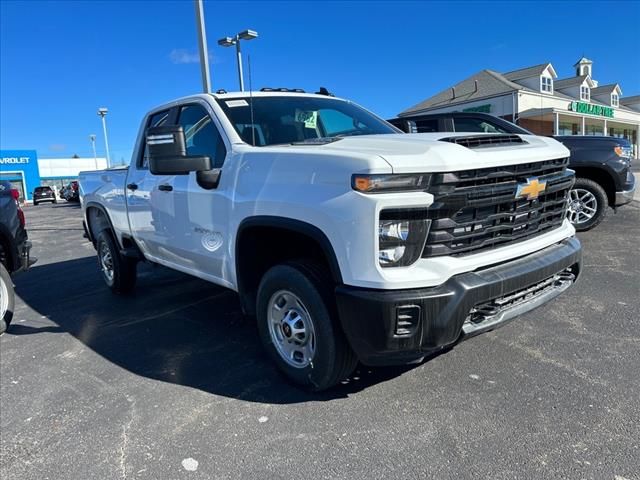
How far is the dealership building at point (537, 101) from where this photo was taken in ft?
99.9

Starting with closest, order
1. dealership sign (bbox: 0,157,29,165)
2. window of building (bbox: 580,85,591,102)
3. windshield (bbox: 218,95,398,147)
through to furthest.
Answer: windshield (bbox: 218,95,398,147), window of building (bbox: 580,85,591,102), dealership sign (bbox: 0,157,29,165)

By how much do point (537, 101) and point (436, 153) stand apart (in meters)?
33.7

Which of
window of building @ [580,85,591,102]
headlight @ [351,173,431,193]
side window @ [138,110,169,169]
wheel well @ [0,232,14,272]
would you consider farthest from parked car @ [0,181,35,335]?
window of building @ [580,85,591,102]

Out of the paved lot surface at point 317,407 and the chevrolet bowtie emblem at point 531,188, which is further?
the chevrolet bowtie emblem at point 531,188

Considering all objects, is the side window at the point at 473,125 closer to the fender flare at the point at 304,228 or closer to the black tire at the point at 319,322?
the fender flare at the point at 304,228

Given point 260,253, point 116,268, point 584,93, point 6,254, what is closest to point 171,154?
point 260,253

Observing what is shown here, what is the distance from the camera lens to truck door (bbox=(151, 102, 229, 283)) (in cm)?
355

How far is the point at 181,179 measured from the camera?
3938 mm

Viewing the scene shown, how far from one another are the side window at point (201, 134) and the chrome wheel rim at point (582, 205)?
18.3 feet

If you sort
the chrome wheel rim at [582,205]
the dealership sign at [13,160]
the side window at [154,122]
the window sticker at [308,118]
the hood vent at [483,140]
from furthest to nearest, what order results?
the dealership sign at [13,160] → the chrome wheel rim at [582,205] → the side window at [154,122] → the window sticker at [308,118] → the hood vent at [483,140]

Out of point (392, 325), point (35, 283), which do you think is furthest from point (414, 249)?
point (35, 283)

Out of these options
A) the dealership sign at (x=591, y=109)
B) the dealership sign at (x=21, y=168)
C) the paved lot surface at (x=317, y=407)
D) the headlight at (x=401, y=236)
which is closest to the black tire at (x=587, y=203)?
the paved lot surface at (x=317, y=407)

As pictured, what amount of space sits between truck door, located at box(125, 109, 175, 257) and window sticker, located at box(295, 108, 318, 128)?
123cm

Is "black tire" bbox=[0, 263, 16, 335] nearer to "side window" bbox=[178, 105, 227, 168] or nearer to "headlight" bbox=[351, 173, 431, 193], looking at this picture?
"side window" bbox=[178, 105, 227, 168]
